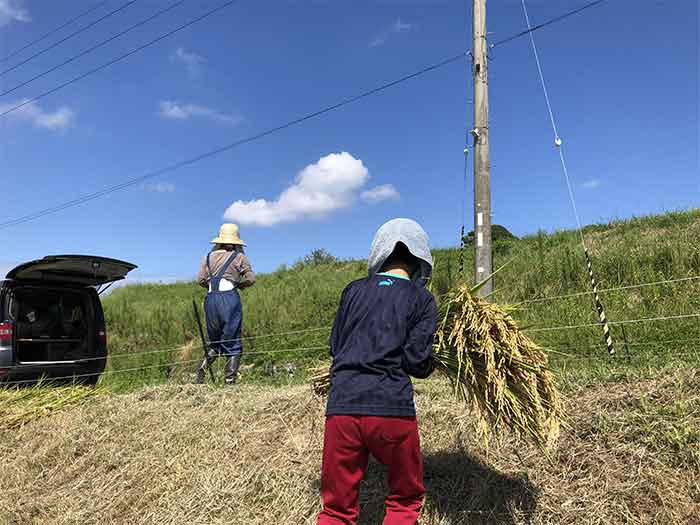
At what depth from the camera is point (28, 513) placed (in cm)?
385

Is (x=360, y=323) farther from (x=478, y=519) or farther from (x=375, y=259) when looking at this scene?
(x=478, y=519)

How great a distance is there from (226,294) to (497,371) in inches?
158

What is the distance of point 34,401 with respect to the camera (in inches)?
221

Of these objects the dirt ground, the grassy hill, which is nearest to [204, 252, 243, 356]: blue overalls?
the grassy hill

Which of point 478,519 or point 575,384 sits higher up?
point 575,384

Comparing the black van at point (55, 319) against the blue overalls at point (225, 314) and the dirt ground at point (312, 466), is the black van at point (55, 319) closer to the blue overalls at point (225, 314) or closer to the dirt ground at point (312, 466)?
the blue overalls at point (225, 314)

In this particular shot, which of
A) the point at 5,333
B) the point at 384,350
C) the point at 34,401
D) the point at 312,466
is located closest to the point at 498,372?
the point at 384,350

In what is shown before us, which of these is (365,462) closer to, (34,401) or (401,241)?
(401,241)

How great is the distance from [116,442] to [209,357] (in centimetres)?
205


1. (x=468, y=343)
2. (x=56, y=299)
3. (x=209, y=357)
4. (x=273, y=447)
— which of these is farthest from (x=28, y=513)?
(x=56, y=299)

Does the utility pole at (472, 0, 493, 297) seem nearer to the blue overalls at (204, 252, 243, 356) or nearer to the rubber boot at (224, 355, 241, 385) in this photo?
the blue overalls at (204, 252, 243, 356)

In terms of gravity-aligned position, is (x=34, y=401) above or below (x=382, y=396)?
below

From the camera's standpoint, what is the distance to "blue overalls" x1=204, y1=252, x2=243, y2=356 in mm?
6180

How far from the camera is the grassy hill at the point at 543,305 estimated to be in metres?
6.59
